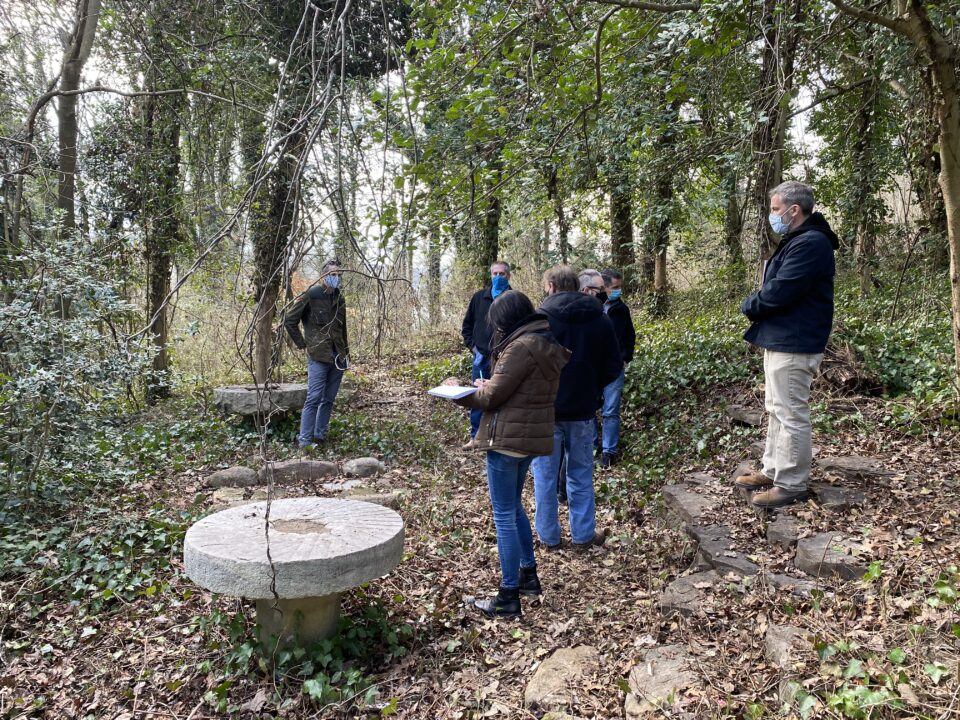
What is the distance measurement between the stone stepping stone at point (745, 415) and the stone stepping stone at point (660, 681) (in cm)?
363

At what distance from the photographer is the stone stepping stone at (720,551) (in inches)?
158

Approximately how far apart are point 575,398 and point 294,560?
2.25m

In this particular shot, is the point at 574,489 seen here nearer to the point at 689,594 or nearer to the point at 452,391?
the point at 689,594

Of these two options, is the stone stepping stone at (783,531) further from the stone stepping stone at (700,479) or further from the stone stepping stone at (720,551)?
the stone stepping stone at (700,479)

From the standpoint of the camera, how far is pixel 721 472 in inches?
224

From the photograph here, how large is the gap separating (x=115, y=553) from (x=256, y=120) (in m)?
7.85

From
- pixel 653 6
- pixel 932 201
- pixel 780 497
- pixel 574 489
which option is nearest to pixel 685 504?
pixel 780 497

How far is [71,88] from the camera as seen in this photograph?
7.13 metres

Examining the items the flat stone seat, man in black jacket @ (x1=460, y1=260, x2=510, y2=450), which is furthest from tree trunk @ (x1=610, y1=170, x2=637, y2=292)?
the flat stone seat

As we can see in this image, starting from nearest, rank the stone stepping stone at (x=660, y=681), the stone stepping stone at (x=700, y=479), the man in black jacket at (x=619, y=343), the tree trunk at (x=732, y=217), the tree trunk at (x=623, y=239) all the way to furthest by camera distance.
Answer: the stone stepping stone at (x=660, y=681)
the stone stepping stone at (x=700, y=479)
the man in black jacket at (x=619, y=343)
the tree trunk at (x=732, y=217)
the tree trunk at (x=623, y=239)

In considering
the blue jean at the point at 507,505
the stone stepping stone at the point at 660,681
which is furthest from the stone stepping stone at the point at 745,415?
the stone stepping stone at the point at 660,681

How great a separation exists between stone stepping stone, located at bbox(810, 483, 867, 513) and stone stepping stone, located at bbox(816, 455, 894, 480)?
221 mm

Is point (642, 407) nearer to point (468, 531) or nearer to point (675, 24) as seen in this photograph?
point (468, 531)

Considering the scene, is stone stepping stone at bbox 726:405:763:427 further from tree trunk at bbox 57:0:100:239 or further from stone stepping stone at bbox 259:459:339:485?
tree trunk at bbox 57:0:100:239
